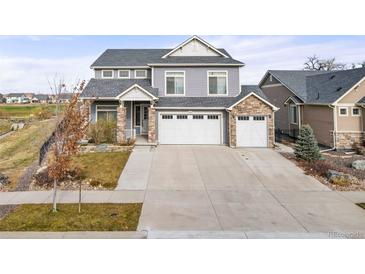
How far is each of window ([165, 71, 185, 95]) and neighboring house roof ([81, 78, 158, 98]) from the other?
3.63ft

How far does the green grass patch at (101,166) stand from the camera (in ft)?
35.8

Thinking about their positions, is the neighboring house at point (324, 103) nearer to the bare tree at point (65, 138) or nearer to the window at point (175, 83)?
the window at point (175, 83)

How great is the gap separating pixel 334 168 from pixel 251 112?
6.70 metres

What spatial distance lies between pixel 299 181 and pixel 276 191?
1869 millimetres

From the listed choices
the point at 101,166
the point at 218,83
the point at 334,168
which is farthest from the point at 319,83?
the point at 101,166

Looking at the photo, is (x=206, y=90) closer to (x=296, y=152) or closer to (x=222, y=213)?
(x=296, y=152)

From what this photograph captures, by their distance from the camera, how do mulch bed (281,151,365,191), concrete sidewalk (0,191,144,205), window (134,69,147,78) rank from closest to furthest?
concrete sidewalk (0,191,144,205) → mulch bed (281,151,365,191) → window (134,69,147,78)

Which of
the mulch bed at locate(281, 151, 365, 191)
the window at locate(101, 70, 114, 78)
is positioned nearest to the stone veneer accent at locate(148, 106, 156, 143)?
the window at locate(101, 70, 114, 78)

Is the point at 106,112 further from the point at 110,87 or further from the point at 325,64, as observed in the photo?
the point at 325,64

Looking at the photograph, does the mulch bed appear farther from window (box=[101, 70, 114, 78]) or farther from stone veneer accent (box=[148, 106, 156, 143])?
window (box=[101, 70, 114, 78])

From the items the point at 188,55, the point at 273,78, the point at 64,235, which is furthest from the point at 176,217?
the point at 273,78

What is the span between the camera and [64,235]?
6.17 metres

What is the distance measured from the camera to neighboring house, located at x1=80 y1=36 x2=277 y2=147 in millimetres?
17516

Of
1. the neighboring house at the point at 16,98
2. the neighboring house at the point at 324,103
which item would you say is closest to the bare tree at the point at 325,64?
the neighboring house at the point at 324,103
